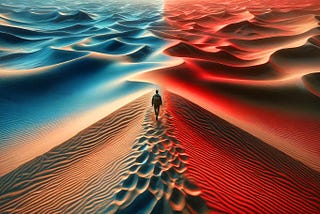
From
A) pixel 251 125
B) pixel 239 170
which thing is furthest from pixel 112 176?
pixel 251 125

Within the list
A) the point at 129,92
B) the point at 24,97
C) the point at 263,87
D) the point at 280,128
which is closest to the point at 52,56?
the point at 24,97

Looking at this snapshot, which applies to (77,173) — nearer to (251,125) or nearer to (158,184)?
(158,184)

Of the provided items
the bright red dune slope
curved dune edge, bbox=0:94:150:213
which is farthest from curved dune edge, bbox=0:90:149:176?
the bright red dune slope

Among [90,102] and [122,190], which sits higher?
[122,190]

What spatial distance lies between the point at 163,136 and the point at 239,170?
207 cm

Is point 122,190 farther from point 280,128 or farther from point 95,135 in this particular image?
point 280,128

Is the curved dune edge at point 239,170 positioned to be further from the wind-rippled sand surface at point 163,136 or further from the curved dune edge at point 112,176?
the curved dune edge at point 112,176

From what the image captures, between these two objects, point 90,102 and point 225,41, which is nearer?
point 90,102

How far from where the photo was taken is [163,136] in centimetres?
643

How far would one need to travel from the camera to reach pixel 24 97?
12.1 meters

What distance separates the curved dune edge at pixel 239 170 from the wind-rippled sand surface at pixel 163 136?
0.10ft

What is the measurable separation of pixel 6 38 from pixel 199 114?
2468 cm

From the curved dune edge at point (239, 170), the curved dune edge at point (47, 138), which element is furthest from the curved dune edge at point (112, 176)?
the curved dune edge at point (47, 138)

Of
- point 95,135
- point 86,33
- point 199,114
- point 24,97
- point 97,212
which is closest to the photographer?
point 97,212
